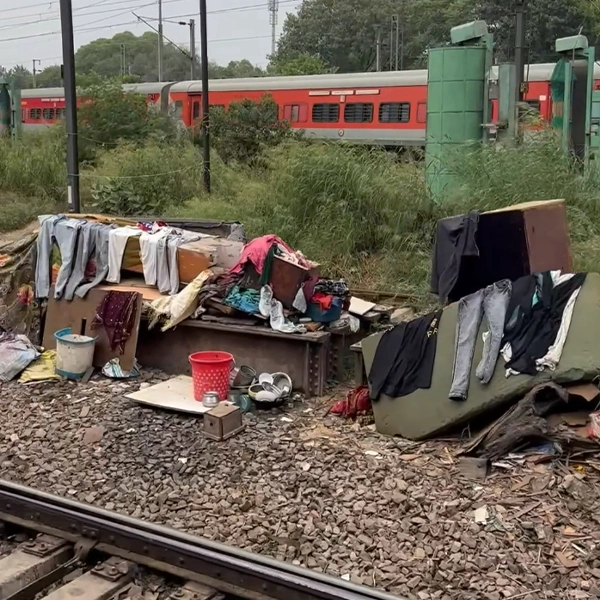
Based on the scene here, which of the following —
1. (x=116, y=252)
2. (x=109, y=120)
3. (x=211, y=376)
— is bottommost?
(x=211, y=376)

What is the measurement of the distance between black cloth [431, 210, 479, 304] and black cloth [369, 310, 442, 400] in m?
0.62

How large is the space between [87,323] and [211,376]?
1753 mm

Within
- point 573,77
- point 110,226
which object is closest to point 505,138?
point 573,77

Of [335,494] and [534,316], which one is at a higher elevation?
[534,316]

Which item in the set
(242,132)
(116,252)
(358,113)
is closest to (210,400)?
(116,252)

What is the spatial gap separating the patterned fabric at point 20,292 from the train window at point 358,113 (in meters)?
13.6

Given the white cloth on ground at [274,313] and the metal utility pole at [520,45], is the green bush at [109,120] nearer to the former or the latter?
the metal utility pole at [520,45]

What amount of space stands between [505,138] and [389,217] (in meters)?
2.21

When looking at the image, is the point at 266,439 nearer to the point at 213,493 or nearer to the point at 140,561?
the point at 213,493

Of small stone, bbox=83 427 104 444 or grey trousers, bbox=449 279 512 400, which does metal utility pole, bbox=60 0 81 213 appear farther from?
grey trousers, bbox=449 279 512 400

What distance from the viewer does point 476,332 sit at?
18.0ft

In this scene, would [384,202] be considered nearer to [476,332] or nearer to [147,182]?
[476,332]

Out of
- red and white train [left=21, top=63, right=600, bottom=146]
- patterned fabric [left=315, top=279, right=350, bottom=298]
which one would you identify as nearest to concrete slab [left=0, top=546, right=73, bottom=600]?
patterned fabric [left=315, top=279, right=350, bottom=298]

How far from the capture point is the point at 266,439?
553cm
